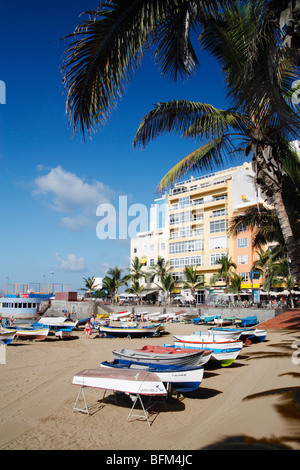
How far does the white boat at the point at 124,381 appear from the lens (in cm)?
916

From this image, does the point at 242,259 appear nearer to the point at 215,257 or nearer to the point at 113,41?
the point at 215,257

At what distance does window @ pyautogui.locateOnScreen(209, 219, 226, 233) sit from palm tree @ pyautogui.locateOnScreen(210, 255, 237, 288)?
14.6 feet

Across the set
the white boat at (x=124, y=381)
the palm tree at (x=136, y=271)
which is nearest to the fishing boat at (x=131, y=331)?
the white boat at (x=124, y=381)

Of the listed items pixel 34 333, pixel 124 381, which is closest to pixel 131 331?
pixel 34 333

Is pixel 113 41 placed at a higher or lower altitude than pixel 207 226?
lower

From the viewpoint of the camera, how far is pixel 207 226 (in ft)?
177

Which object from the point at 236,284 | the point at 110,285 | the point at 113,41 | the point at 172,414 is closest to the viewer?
the point at 113,41

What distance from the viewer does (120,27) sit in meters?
4.99

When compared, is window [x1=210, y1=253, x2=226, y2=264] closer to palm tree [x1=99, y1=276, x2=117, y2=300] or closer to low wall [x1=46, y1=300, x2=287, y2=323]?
low wall [x1=46, y1=300, x2=287, y2=323]

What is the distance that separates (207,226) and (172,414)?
45.4 metres

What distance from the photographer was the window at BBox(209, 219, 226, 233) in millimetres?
51656

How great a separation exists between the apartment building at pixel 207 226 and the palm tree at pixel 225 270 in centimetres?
98

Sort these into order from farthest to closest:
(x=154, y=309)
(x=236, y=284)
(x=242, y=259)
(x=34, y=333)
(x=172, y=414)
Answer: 1. (x=242, y=259)
2. (x=154, y=309)
3. (x=236, y=284)
4. (x=34, y=333)
5. (x=172, y=414)

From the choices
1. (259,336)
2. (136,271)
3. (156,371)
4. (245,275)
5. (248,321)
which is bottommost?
(248,321)
